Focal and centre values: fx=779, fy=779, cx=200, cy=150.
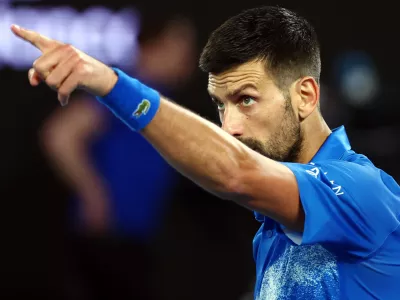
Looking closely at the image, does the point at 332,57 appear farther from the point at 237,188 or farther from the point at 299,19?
the point at 237,188

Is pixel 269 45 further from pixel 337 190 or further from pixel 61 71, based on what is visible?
pixel 61 71

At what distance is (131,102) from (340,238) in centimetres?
69

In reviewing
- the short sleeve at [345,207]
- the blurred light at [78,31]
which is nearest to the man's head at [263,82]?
the short sleeve at [345,207]

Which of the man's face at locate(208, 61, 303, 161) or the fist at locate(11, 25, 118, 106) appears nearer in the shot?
the fist at locate(11, 25, 118, 106)

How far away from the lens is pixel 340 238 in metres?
2.11

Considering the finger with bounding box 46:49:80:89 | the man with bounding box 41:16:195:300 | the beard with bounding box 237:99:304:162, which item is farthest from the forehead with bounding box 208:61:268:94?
the man with bounding box 41:16:195:300

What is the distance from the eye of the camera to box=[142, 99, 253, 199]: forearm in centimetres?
192

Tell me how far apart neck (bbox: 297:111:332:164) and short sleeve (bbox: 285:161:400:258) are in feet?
1.17

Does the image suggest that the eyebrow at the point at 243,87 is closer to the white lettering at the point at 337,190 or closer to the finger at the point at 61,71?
the white lettering at the point at 337,190

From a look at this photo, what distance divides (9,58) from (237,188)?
141 inches

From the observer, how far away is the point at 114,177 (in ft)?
16.6

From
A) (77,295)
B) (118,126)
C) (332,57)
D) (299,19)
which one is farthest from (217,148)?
(332,57)

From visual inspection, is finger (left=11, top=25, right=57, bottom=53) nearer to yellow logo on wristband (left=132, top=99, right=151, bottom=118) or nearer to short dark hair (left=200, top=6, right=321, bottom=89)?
yellow logo on wristband (left=132, top=99, right=151, bottom=118)

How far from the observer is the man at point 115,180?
497 cm
